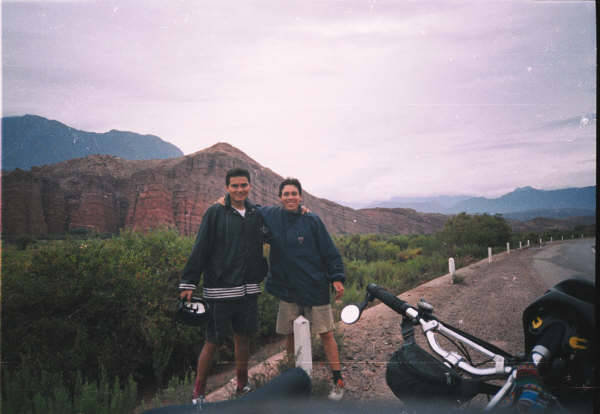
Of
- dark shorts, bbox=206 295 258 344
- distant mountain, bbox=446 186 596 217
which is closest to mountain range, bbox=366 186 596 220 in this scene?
distant mountain, bbox=446 186 596 217

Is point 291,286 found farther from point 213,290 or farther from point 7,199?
point 7,199

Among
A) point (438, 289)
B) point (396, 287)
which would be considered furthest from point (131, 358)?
point (438, 289)

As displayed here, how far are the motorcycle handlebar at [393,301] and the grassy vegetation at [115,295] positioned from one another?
2.52 feet

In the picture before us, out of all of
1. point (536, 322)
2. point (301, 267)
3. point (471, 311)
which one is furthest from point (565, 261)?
point (301, 267)

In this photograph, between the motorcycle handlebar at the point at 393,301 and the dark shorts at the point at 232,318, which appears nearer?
the motorcycle handlebar at the point at 393,301

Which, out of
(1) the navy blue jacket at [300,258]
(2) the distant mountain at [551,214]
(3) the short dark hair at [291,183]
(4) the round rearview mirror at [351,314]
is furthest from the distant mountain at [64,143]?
(2) the distant mountain at [551,214]

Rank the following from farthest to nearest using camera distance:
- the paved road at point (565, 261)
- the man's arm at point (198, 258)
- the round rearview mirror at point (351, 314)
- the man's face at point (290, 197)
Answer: the man's face at point (290, 197) < the man's arm at point (198, 258) < the paved road at point (565, 261) < the round rearview mirror at point (351, 314)

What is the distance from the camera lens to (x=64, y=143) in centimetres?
186

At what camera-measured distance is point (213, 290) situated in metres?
1.81

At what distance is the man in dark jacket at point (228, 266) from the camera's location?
5.84 feet

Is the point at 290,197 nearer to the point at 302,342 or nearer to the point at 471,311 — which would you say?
the point at 302,342

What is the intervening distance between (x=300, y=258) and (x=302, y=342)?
47 cm

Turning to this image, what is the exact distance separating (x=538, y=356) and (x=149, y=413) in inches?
49.0

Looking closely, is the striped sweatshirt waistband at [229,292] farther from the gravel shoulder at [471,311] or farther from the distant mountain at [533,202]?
the distant mountain at [533,202]
